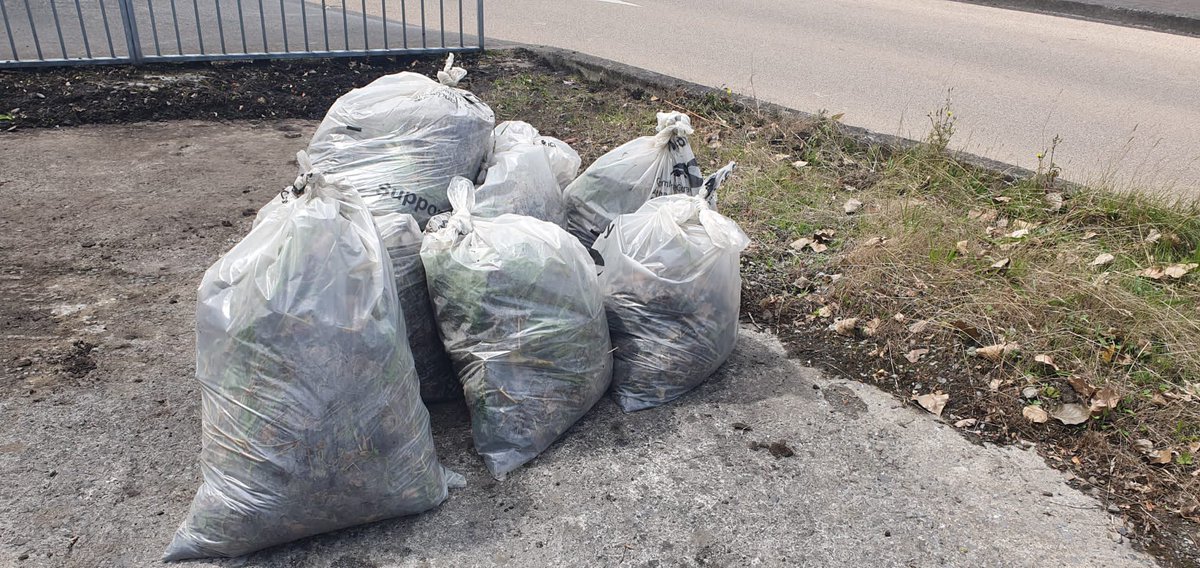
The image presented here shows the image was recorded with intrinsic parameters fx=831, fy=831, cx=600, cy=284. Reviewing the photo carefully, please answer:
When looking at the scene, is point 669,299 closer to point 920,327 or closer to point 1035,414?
point 920,327

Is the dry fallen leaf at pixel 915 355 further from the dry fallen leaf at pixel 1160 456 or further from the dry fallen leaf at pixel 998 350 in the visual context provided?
the dry fallen leaf at pixel 1160 456

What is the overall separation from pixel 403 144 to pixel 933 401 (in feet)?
6.10

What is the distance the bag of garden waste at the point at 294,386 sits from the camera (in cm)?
180

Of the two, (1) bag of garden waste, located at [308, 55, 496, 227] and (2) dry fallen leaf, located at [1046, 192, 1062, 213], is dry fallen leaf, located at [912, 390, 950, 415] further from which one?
(1) bag of garden waste, located at [308, 55, 496, 227]

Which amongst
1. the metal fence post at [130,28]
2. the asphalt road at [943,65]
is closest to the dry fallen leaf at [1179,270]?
the asphalt road at [943,65]

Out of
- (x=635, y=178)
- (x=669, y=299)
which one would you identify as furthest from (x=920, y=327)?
(x=635, y=178)

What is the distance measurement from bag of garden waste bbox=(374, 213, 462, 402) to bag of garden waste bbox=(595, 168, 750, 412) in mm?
507

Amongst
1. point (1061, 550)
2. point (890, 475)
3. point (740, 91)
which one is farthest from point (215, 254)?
point (740, 91)

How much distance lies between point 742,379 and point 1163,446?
1125 mm

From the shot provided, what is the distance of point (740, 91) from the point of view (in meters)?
5.76

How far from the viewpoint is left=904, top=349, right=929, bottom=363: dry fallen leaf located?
263 centimetres

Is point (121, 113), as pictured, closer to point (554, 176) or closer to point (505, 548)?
point (554, 176)

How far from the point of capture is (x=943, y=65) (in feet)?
22.1

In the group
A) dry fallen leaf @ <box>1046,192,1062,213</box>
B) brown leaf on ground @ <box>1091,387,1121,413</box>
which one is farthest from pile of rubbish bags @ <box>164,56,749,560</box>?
dry fallen leaf @ <box>1046,192,1062,213</box>
